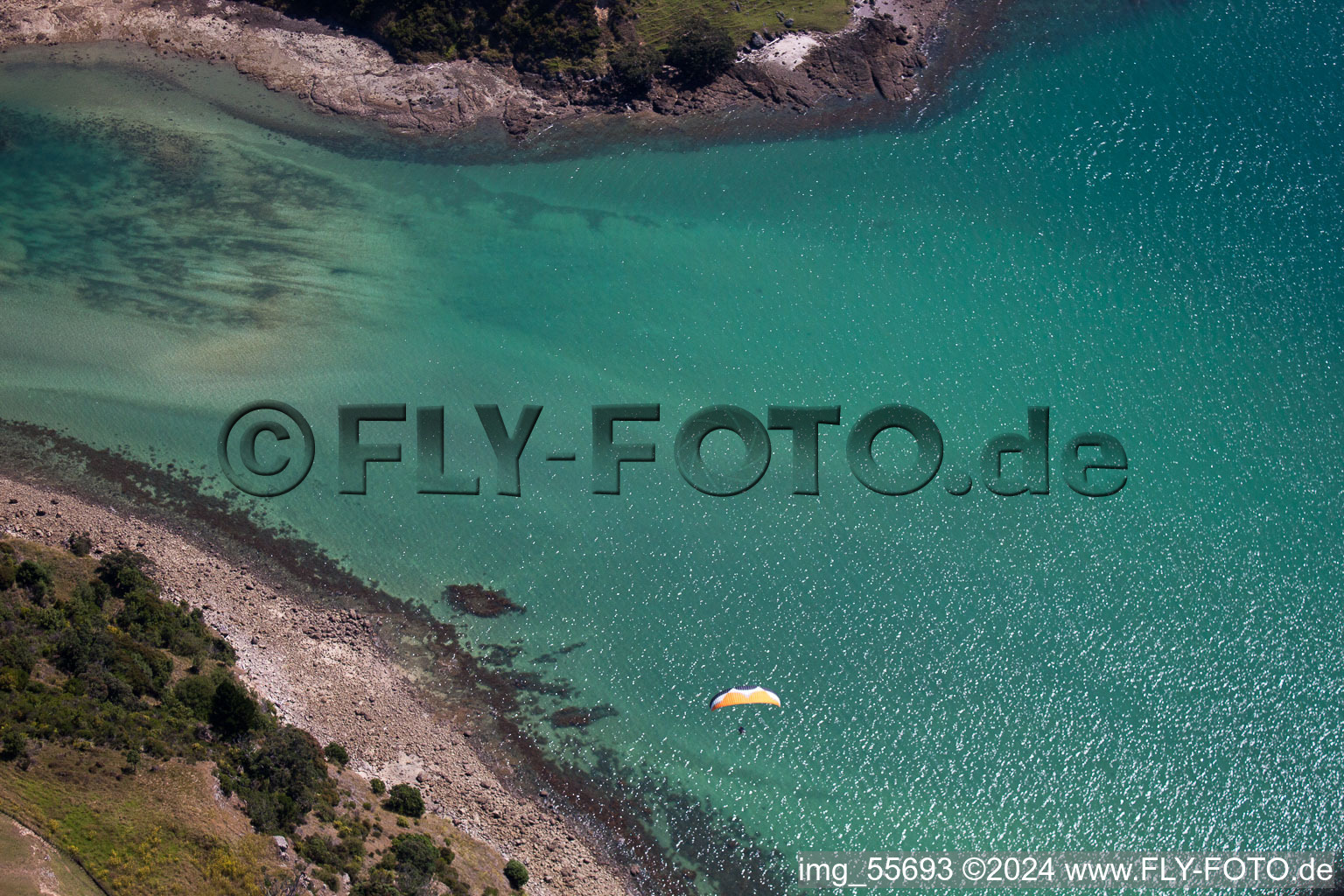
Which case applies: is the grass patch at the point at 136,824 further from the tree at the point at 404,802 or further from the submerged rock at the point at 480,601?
the submerged rock at the point at 480,601

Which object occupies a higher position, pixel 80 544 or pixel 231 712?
pixel 80 544

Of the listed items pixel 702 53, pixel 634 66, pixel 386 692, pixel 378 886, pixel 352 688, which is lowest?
pixel 378 886

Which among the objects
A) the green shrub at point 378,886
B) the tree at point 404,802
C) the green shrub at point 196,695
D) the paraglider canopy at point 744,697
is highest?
the green shrub at point 196,695

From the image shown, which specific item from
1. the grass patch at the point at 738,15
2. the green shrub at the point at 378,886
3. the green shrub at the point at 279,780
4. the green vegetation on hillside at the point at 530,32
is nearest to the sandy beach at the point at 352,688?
the green shrub at the point at 279,780

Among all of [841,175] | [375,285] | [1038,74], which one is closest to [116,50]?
[375,285]

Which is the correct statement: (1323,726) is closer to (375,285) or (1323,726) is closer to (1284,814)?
(1284,814)

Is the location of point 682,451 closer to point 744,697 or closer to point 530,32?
point 744,697

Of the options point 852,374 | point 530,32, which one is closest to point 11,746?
point 852,374
